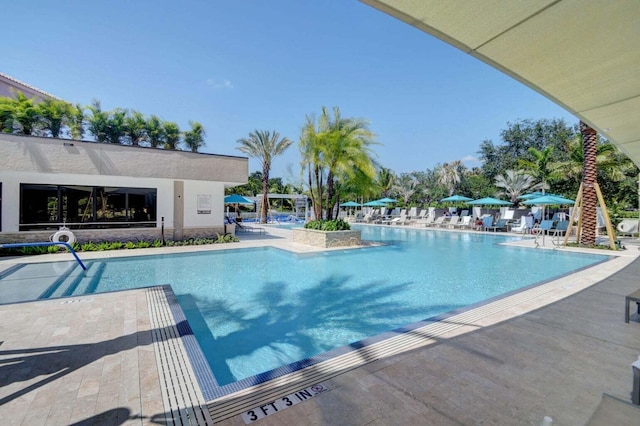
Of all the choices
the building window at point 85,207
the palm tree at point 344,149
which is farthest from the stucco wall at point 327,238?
the building window at point 85,207

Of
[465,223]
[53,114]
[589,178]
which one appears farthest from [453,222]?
[53,114]

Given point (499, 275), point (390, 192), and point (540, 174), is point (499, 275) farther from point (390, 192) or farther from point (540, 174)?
point (390, 192)

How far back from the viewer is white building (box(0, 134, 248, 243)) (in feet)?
36.7

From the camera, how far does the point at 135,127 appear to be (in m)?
28.5

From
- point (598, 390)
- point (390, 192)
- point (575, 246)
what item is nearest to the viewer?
point (598, 390)

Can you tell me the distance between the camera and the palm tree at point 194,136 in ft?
103

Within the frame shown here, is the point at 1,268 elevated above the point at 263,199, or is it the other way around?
the point at 263,199

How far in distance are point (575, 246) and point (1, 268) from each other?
21571 mm

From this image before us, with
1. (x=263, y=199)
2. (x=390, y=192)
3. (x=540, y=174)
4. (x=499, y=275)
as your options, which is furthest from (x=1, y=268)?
(x=390, y=192)

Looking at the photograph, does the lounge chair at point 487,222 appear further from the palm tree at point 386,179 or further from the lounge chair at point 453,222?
the palm tree at point 386,179

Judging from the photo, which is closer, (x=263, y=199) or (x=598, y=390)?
(x=598, y=390)

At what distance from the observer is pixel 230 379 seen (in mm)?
4023

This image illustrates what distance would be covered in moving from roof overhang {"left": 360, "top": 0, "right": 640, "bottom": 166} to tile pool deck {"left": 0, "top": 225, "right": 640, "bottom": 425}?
3.24 meters

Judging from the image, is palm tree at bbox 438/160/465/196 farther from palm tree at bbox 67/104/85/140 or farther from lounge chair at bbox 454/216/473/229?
palm tree at bbox 67/104/85/140
